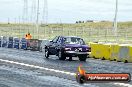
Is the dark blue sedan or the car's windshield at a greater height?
the car's windshield

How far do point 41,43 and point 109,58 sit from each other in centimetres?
1215

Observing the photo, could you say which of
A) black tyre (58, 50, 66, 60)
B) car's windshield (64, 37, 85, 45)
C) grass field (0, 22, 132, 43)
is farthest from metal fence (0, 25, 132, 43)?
black tyre (58, 50, 66, 60)

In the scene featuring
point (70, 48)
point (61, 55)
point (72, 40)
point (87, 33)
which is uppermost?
point (87, 33)

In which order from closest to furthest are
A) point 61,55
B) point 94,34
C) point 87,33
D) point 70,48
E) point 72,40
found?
point 70,48
point 61,55
point 72,40
point 94,34
point 87,33

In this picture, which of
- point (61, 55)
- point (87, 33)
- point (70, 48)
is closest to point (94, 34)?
point (87, 33)

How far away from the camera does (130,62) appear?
92.0ft

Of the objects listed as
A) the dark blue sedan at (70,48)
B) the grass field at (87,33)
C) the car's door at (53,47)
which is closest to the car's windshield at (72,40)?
the dark blue sedan at (70,48)

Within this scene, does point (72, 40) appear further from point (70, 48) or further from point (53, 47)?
point (53, 47)

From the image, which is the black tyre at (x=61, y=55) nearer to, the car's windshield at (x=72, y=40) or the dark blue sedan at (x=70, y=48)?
the dark blue sedan at (x=70, y=48)

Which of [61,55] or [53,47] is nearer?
[61,55]

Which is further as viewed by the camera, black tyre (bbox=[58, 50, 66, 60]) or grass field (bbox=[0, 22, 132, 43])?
grass field (bbox=[0, 22, 132, 43])

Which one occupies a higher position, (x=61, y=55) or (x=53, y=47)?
(x=53, y=47)

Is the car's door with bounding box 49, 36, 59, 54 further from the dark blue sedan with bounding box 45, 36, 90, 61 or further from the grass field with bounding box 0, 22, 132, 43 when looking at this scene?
the grass field with bounding box 0, 22, 132, 43

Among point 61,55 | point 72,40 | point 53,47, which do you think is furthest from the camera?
point 53,47
